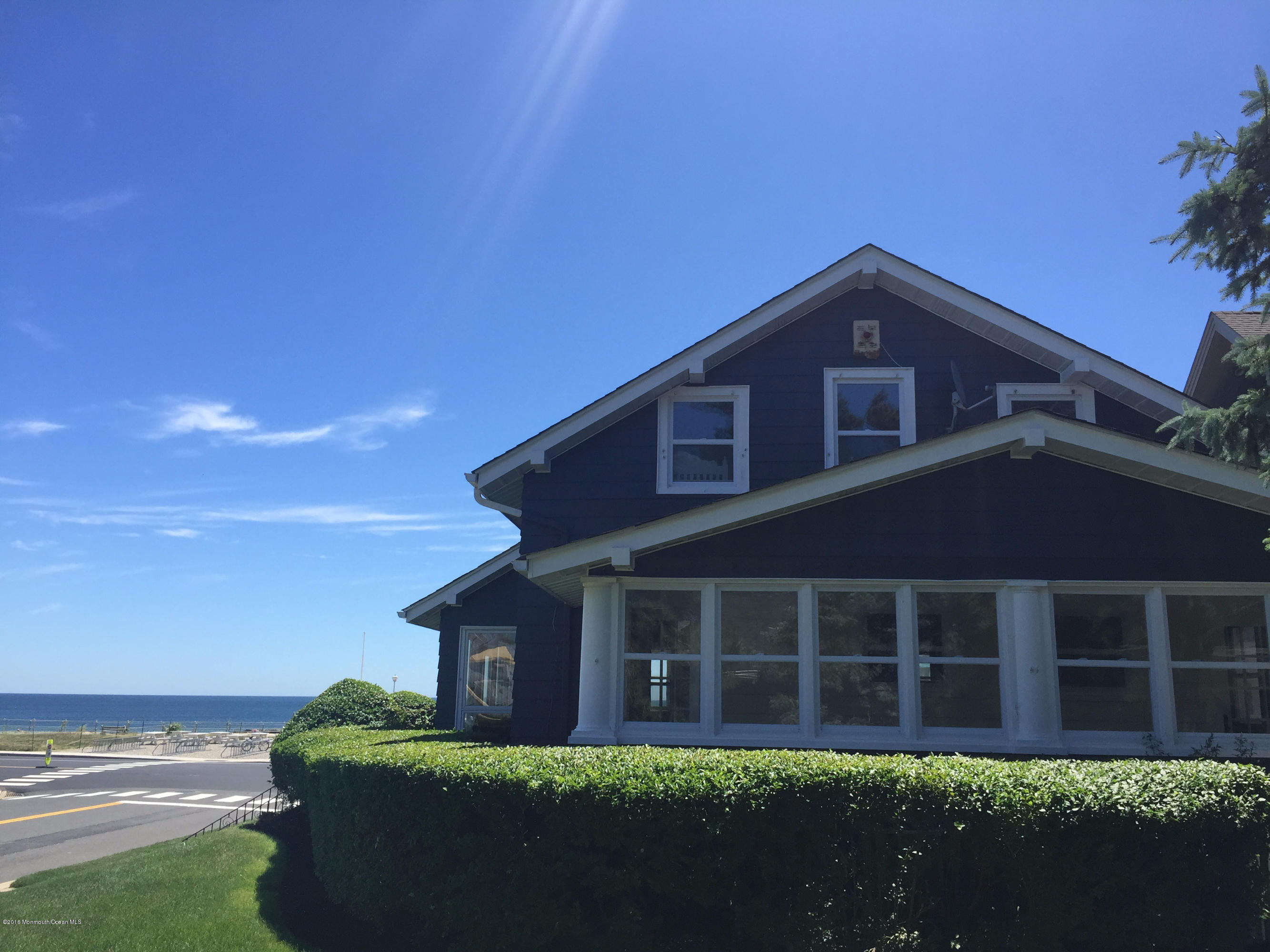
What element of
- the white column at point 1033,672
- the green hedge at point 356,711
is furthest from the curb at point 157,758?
the white column at point 1033,672

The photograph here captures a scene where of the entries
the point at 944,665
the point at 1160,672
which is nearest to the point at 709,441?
the point at 944,665

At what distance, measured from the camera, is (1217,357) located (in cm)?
1542

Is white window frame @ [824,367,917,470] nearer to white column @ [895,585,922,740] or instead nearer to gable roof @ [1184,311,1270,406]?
white column @ [895,585,922,740]

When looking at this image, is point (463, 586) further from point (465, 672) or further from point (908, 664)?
point (908, 664)

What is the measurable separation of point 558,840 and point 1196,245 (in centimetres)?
715

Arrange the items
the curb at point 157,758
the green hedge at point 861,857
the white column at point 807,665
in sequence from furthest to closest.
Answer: the curb at point 157,758, the white column at point 807,665, the green hedge at point 861,857

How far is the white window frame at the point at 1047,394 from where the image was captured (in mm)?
11922

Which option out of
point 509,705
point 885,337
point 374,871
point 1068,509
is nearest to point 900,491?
point 1068,509

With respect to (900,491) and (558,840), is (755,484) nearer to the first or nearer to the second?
(900,491)

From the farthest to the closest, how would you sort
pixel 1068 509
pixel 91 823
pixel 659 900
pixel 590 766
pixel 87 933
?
pixel 91 823 < pixel 1068 509 < pixel 87 933 < pixel 590 766 < pixel 659 900

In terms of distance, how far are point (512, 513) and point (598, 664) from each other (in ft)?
14.9

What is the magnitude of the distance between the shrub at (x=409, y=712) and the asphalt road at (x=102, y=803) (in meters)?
4.01

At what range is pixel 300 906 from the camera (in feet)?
28.2

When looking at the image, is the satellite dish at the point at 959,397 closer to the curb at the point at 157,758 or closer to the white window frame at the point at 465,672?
the white window frame at the point at 465,672
